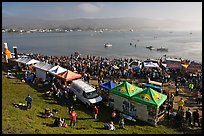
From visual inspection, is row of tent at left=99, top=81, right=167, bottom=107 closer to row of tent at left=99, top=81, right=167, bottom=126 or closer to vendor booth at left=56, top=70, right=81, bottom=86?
row of tent at left=99, top=81, right=167, bottom=126

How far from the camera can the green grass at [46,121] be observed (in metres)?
14.0

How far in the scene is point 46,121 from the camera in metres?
16.5

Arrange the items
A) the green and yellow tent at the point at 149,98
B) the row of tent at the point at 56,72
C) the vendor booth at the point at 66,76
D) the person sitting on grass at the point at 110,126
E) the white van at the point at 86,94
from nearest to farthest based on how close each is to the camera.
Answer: the person sitting on grass at the point at 110,126 → the green and yellow tent at the point at 149,98 → the white van at the point at 86,94 → the vendor booth at the point at 66,76 → the row of tent at the point at 56,72

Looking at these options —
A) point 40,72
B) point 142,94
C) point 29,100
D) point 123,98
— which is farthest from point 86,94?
point 40,72

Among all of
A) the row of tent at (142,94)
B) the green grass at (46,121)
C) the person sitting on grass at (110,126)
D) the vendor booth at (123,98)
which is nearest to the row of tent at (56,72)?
the green grass at (46,121)

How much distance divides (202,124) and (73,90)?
11.2 meters

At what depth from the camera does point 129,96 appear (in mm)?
18797

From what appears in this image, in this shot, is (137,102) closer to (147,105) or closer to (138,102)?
(138,102)

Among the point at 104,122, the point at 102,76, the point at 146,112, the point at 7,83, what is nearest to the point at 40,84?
the point at 7,83

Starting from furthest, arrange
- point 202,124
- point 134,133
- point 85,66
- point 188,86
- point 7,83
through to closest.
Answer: point 85,66, point 188,86, point 7,83, point 202,124, point 134,133

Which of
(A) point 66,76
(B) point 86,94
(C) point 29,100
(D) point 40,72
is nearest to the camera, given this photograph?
(C) point 29,100

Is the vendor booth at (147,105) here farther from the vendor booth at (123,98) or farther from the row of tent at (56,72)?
the row of tent at (56,72)

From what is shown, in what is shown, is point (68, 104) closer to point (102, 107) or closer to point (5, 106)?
point (102, 107)

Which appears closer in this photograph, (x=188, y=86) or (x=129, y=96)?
(x=129, y=96)
